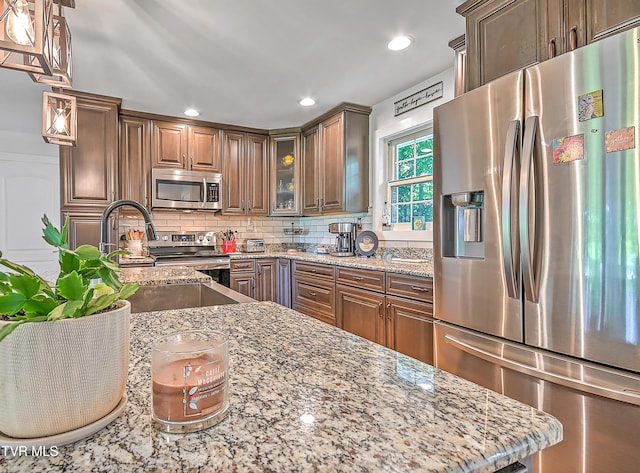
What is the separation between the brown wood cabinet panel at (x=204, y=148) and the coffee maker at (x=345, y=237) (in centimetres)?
159

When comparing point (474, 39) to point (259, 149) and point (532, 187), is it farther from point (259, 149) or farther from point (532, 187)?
point (259, 149)

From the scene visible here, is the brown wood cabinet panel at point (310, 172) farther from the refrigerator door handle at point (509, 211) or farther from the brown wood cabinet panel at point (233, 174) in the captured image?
the refrigerator door handle at point (509, 211)

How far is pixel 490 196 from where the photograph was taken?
165 cm

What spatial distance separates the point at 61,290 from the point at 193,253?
3.76m

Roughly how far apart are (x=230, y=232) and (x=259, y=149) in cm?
108

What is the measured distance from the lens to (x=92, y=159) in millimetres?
3479

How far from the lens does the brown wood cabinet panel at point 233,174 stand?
4.29 metres

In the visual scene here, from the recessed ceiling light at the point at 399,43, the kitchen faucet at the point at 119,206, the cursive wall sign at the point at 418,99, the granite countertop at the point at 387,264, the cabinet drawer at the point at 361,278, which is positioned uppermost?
the recessed ceiling light at the point at 399,43

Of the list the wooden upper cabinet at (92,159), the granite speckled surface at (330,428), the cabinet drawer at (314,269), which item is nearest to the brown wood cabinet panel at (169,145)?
the wooden upper cabinet at (92,159)

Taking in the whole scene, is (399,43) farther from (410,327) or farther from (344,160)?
(410,327)

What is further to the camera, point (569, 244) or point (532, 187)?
point (532, 187)

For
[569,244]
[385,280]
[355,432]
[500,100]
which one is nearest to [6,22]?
[355,432]

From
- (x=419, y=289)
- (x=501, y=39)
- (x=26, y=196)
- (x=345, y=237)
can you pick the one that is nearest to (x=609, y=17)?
(x=501, y=39)

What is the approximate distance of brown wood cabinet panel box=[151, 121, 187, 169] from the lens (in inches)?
154
